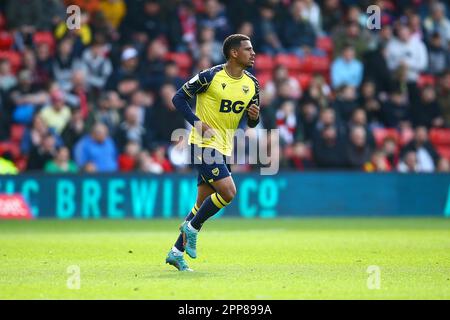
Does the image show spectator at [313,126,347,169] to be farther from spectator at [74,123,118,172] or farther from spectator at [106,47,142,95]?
spectator at [74,123,118,172]

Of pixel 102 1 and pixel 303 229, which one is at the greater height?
pixel 102 1

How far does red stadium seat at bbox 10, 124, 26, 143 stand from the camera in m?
21.2

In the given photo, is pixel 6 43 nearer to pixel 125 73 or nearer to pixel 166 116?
pixel 125 73

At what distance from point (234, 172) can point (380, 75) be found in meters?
5.39

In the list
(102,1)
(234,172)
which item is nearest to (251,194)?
(234,172)

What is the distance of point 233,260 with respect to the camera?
40.3 ft

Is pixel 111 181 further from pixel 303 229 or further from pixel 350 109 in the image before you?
pixel 350 109

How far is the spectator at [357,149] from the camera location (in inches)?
862

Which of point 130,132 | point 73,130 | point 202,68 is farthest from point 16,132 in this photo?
point 202,68

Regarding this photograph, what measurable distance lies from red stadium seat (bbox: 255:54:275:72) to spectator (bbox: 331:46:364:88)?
4.67 ft

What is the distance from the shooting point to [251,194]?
20.9m

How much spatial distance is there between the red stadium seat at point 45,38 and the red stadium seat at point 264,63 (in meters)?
4.66
